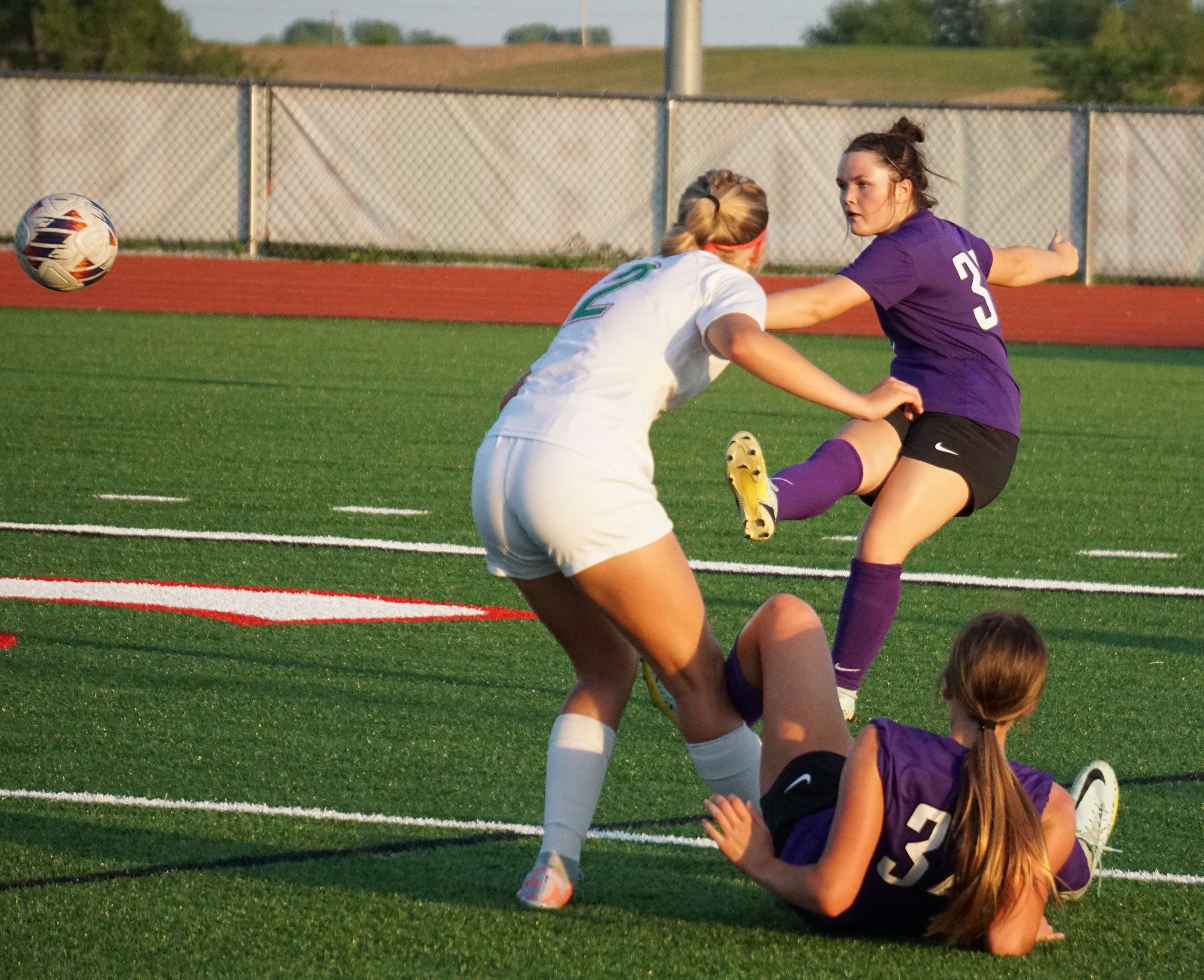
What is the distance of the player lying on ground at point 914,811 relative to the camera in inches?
115

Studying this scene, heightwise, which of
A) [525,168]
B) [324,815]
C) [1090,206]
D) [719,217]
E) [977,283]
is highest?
[525,168]

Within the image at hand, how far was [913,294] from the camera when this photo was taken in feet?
15.4

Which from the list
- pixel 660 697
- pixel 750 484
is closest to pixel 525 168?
pixel 750 484

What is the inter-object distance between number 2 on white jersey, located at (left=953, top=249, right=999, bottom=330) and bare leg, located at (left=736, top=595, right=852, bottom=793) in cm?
176

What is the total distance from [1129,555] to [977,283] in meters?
2.98

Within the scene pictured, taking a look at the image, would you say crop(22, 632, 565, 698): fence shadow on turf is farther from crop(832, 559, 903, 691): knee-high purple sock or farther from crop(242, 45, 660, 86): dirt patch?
crop(242, 45, 660, 86): dirt patch

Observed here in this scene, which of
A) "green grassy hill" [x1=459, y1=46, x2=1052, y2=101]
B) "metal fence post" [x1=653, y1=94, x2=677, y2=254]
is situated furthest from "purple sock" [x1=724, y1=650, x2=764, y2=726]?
"green grassy hill" [x1=459, y1=46, x2=1052, y2=101]

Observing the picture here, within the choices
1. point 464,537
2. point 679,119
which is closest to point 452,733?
point 464,537

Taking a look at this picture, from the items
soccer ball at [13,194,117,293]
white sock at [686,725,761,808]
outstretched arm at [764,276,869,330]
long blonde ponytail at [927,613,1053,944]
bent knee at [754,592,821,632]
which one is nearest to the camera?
long blonde ponytail at [927,613,1053,944]

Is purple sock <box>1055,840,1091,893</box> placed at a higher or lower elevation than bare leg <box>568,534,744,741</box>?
lower

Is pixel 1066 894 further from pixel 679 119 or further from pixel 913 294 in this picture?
pixel 679 119

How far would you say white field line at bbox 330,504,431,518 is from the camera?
7867 mm

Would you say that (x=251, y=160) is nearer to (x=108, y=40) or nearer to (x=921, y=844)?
(x=921, y=844)

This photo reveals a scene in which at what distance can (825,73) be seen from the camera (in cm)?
6019
